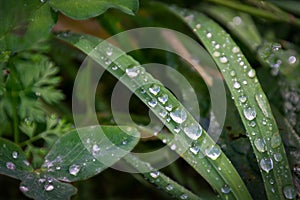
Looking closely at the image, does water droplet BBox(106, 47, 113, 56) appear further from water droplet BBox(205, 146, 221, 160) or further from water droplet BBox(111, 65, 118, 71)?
water droplet BBox(205, 146, 221, 160)

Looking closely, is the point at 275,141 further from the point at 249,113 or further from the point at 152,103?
the point at 152,103

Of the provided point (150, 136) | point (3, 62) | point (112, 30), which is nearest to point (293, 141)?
point (150, 136)

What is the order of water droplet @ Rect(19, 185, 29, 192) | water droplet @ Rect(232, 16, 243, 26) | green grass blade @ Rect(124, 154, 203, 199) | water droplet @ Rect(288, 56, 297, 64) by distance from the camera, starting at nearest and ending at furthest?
1. water droplet @ Rect(19, 185, 29, 192)
2. green grass blade @ Rect(124, 154, 203, 199)
3. water droplet @ Rect(288, 56, 297, 64)
4. water droplet @ Rect(232, 16, 243, 26)

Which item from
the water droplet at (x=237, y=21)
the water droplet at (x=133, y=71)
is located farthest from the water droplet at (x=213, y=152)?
the water droplet at (x=237, y=21)

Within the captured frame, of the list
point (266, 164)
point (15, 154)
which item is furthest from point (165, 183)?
point (15, 154)

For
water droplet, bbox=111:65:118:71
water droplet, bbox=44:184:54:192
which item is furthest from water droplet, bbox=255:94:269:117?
water droplet, bbox=44:184:54:192

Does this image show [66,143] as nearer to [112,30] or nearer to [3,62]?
[3,62]

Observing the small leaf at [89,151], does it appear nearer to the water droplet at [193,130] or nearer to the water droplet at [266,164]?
the water droplet at [193,130]
